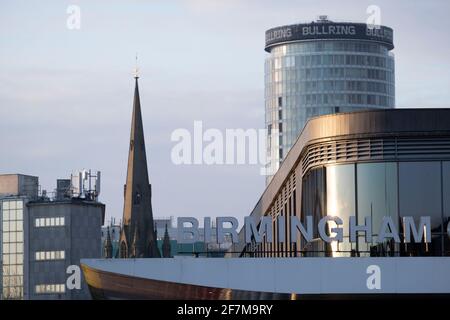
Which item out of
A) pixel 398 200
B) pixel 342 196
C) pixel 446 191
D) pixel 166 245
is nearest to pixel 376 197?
pixel 398 200

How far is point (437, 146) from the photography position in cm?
6969

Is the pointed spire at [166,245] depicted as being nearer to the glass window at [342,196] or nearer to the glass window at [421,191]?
the glass window at [342,196]

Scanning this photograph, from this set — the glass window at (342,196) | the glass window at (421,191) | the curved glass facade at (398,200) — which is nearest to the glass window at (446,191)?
the curved glass facade at (398,200)

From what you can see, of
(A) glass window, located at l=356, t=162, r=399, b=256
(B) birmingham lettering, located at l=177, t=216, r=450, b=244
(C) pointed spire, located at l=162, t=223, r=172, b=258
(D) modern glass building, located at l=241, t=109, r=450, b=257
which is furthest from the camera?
(C) pointed spire, located at l=162, t=223, r=172, b=258

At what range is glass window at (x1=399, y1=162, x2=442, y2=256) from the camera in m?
69.6

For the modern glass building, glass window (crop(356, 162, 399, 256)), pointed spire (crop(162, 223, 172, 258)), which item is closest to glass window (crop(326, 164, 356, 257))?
the modern glass building

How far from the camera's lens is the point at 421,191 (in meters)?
69.8

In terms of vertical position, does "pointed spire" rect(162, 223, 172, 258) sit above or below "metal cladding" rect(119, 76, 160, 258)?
below

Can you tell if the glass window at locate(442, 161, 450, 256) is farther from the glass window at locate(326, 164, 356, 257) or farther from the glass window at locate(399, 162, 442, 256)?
the glass window at locate(326, 164, 356, 257)

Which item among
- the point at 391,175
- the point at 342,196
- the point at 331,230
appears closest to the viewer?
the point at 331,230

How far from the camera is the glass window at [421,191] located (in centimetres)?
6962

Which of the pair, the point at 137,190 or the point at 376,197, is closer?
the point at 376,197

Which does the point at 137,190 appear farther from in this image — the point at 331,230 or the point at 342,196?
the point at 331,230
